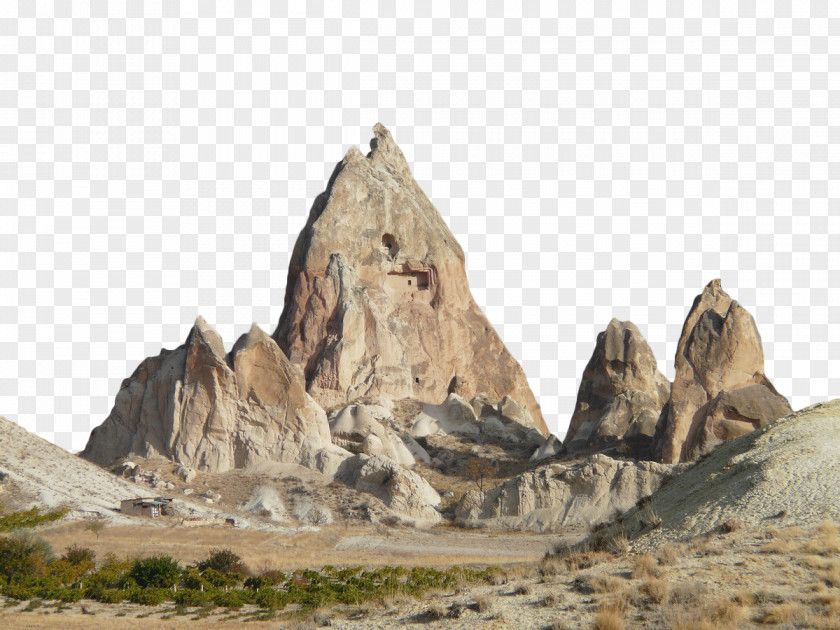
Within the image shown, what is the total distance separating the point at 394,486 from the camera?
1693 inches

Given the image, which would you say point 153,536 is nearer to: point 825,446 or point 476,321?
point 825,446

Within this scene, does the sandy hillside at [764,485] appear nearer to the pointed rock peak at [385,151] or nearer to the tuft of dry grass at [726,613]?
the tuft of dry grass at [726,613]

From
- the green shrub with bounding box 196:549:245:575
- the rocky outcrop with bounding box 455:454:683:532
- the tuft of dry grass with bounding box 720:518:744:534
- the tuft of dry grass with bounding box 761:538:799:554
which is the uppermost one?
the rocky outcrop with bounding box 455:454:683:532

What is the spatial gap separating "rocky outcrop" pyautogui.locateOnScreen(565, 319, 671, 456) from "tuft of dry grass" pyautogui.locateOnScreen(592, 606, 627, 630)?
125 feet

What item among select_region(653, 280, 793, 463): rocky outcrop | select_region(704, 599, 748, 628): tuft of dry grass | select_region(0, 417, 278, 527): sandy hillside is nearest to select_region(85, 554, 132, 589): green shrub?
select_region(0, 417, 278, 527): sandy hillside

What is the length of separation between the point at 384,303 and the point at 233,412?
1913 cm

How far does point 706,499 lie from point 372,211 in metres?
48.6

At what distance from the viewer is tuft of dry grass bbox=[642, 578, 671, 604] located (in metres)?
14.6

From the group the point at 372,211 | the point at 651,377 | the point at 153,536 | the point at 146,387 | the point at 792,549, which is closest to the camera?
A: the point at 792,549

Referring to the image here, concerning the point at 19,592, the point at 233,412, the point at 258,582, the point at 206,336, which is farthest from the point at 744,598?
the point at 206,336

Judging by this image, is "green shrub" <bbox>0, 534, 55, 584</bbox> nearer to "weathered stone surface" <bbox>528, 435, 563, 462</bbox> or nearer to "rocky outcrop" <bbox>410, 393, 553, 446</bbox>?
"weathered stone surface" <bbox>528, 435, 563, 462</bbox>

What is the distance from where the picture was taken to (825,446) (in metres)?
19.1

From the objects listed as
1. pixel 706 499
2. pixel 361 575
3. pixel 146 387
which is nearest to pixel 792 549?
pixel 706 499

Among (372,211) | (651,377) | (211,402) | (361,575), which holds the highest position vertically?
(372,211)
